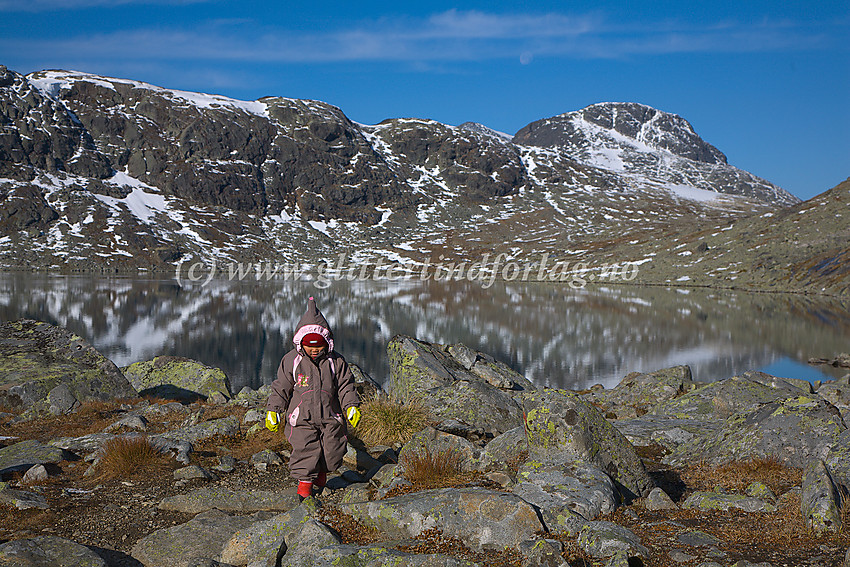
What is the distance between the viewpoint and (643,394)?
1962 cm

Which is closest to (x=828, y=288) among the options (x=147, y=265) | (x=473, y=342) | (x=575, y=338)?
(x=575, y=338)

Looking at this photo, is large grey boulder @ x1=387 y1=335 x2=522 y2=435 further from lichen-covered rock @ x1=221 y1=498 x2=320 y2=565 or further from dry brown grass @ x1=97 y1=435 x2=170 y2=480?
lichen-covered rock @ x1=221 y1=498 x2=320 y2=565

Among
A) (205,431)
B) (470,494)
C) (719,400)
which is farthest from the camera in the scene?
(719,400)

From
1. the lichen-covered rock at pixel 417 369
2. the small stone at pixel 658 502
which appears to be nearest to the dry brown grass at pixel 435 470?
the small stone at pixel 658 502

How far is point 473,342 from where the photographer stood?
1615 inches

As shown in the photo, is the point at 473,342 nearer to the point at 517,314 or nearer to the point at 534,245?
the point at 517,314

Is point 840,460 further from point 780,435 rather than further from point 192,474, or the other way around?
point 192,474

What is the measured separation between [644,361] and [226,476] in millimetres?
32085

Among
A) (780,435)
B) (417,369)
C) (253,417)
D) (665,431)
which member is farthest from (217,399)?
(780,435)

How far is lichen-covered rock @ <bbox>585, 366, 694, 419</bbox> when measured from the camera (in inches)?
719

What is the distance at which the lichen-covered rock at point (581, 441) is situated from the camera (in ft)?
26.7

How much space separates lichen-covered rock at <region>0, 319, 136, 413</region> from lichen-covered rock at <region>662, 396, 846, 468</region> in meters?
16.5

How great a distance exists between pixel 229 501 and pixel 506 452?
4.31 m

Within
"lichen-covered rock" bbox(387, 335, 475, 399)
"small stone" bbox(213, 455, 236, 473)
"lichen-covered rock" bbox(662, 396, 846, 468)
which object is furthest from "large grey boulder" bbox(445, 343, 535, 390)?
"small stone" bbox(213, 455, 236, 473)
